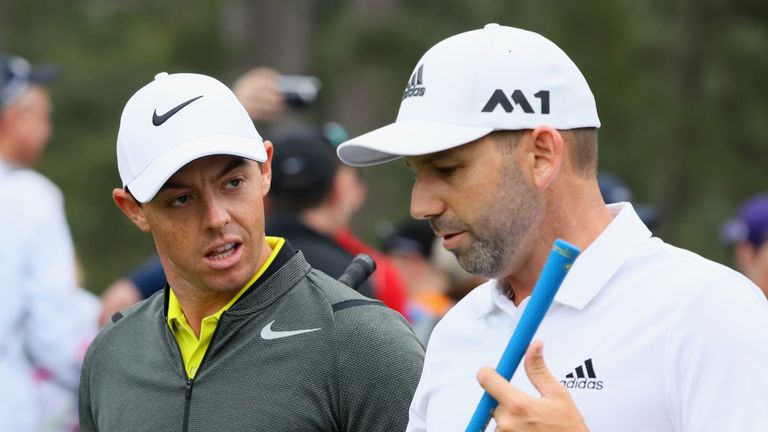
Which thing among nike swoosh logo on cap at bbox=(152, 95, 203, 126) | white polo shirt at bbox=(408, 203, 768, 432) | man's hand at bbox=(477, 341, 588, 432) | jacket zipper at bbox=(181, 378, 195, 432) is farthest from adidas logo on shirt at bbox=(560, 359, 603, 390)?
nike swoosh logo on cap at bbox=(152, 95, 203, 126)

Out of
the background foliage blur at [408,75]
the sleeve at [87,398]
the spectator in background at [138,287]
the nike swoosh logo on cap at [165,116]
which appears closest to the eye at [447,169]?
the nike swoosh logo on cap at [165,116]

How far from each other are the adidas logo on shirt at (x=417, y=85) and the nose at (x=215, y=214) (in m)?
0.60

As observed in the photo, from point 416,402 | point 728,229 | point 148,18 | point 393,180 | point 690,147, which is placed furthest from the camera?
point 148,18

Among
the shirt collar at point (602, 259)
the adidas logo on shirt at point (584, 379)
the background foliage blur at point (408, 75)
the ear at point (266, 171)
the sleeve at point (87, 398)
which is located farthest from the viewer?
the background foliage blur at point (408, 75)

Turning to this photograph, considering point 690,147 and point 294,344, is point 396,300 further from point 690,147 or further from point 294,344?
point 690,147

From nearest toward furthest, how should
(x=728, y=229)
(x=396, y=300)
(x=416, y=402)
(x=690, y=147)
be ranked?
(x=416, y=402) < (x=396, y=300) < (x=728, y=229) < (x=690, y=147)

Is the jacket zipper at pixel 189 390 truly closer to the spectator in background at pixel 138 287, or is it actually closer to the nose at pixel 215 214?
the nose at pixel 215 214

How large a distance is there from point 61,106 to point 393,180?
4156 mm

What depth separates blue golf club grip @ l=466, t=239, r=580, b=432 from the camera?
255 cm

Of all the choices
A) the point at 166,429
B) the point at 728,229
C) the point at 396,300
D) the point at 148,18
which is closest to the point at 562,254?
the point at 166,429

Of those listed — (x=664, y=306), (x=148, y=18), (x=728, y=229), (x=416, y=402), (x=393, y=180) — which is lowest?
(x=393, y=180)

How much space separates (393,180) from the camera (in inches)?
663

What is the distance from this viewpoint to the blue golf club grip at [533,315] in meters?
2.55

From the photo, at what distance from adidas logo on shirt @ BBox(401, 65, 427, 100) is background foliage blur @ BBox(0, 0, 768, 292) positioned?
38.0 feet
